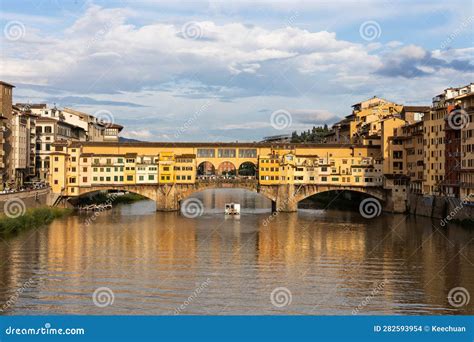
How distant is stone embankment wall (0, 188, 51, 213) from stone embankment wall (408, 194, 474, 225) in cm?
2767

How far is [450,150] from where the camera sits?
45.5 metres

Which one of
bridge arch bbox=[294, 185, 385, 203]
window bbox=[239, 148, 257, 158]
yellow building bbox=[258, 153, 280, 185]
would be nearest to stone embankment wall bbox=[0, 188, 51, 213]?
window bbox=[239, 148, 257, 158]

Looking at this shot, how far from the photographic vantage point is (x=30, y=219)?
40.9 metres

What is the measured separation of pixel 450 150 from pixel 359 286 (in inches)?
943

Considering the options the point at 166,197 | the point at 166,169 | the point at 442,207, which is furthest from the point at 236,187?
the point at 442,207

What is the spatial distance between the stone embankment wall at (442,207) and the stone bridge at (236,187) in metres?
3.10

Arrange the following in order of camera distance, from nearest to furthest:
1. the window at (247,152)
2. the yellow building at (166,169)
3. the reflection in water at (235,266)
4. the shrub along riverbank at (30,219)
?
the reflection in water at (235,266) → the shrub along riverbank at (30,219) → the yellow building at (166,169) → the window at (247,152)

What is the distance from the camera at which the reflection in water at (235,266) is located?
Answer: 21.7m

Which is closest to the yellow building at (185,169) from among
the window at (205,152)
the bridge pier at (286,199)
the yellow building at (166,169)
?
the yellow building at (166,169)

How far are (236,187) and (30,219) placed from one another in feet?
63.1

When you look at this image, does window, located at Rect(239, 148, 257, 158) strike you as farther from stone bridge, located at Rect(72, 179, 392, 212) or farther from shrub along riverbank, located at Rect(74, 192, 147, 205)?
shrub along riverbank, located at Rect(74, 192, 147, 205)

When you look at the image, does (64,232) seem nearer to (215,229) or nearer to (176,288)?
(215,229)

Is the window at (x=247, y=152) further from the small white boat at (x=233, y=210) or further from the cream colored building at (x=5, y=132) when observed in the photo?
the cream colored building at (x=5, y=132)

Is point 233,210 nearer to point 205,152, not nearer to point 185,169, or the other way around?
point 185,169
